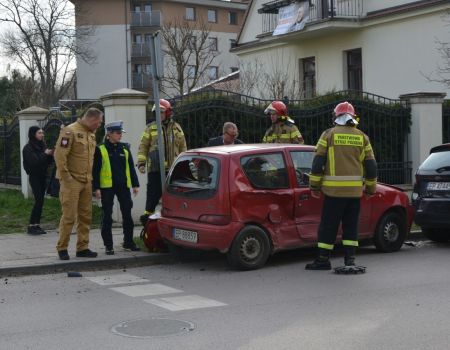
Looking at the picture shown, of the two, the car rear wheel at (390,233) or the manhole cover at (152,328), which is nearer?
the manhole cover at (152,328)

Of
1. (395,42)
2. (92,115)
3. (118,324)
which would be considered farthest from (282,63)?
(118,324)

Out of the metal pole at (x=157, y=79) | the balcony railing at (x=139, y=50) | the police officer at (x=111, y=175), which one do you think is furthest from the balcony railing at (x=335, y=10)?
the balcony railing at (x=139, y=50)

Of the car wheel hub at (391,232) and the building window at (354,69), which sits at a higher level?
the building window at (354,69)

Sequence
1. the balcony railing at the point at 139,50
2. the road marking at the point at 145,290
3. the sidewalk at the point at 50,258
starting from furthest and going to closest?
the balcony railing at the point at 139,50 → the sidewalk at the point at 50,258 → the road marking at the point at 145,290

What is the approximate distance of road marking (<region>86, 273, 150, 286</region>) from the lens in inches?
320

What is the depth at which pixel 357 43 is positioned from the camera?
88.4 feet

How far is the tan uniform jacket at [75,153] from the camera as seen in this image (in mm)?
8844

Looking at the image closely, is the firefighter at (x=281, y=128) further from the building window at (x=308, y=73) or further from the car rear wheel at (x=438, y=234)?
the building window at (x=308, y=73)

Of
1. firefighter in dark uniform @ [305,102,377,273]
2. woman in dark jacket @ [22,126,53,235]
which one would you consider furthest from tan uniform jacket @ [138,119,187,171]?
firefighter in dark uniform @ [305,102,377,273]

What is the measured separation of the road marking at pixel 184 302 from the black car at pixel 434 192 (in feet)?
14.6

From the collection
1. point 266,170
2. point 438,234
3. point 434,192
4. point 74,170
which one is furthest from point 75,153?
point 438,234

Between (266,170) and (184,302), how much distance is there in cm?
235

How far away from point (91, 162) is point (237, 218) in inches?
84.7

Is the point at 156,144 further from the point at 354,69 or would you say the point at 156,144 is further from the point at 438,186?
the point at 354,69
